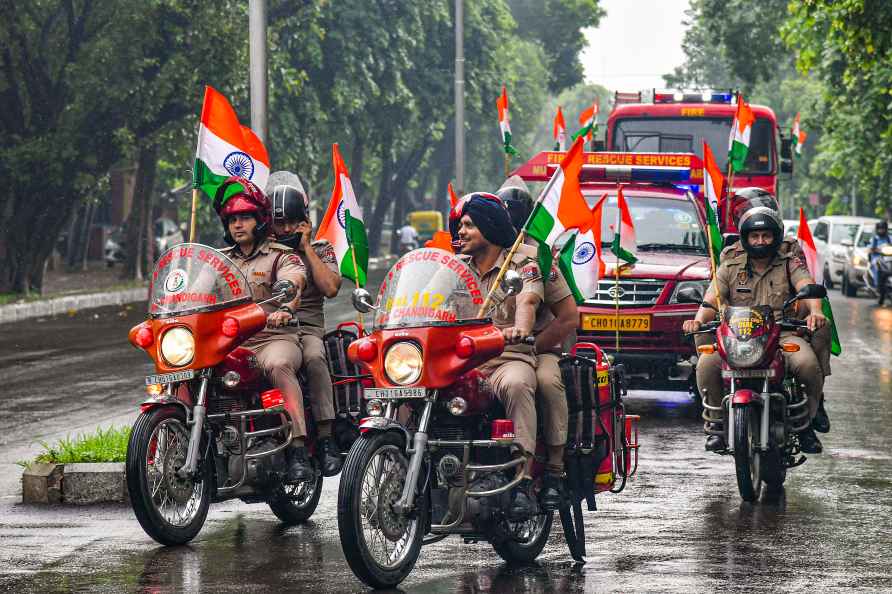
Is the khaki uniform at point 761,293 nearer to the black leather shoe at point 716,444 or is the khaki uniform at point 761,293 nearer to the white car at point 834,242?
the black leather shoe at point 716,444

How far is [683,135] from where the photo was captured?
22188mm

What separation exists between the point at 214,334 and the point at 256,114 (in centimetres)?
627

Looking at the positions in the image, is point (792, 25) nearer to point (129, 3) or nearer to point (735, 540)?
point (129, 3)

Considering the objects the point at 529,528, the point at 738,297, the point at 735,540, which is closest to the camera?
the point at 529,528

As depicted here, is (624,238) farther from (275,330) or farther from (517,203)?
(275,330)

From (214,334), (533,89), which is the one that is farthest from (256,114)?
(533,89)

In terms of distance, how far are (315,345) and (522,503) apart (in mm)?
1867

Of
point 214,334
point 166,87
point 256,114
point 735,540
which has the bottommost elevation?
point 735,540

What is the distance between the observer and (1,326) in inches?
938

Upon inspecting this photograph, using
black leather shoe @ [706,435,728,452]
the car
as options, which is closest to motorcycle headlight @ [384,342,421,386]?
black leather shoe @ [706,435,728,452]

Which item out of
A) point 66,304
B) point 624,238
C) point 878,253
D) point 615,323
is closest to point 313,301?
point 615,323

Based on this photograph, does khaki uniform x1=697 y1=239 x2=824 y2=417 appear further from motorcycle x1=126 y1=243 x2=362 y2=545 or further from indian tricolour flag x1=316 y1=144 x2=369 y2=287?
motorcycle x1=126 y1=243 x2=362 y2=545

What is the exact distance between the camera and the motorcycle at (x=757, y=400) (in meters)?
9.16

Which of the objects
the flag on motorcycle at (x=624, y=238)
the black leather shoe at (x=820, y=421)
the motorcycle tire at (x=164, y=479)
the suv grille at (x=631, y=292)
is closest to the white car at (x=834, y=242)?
A: the flag on motorcycle at (x=624, y=238)
